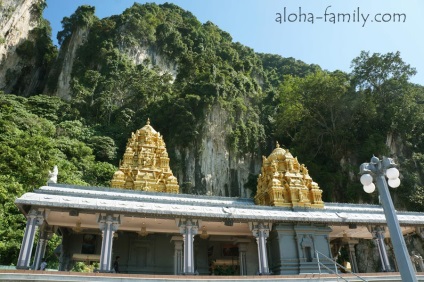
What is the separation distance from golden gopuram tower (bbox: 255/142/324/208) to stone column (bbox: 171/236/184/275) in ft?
17.5

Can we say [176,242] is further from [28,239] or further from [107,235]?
[28,239]

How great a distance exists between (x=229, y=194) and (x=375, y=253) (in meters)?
14.9

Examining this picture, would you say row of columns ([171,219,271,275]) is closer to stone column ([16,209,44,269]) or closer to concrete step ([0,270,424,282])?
concrete step ([0,270,424,282])

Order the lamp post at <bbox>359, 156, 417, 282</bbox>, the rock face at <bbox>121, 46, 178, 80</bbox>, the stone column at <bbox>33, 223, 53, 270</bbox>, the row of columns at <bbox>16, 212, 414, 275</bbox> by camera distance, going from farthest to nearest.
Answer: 1. the rock face at <bbox>121, 46, 178, 80</bbox>
2. the stone column at <bbox>33, 223, 53, 270</bbox>
3. the row of columns at <bbox>16, 212, 414, 275</bbox>
4. the lamp post at <bbox>359, 156, 417, 282</bbox>

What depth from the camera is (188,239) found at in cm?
1538

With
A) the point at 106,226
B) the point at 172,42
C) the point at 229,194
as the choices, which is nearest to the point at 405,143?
the point at 229,194

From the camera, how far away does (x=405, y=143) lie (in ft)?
127

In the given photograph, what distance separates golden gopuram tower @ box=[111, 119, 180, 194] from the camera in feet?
76.5

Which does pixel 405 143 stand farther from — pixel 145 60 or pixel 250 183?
pixel 145 60

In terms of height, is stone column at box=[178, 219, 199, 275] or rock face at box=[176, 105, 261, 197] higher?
rock face at box=[176, 105, 261, 197]

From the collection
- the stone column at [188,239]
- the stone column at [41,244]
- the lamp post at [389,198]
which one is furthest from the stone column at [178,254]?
the lamp post at [389,198]

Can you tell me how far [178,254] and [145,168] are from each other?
25.4 feet

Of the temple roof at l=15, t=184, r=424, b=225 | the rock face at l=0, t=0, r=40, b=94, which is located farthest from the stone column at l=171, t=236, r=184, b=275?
the rock face at l=0, t=0, r=40, b=94

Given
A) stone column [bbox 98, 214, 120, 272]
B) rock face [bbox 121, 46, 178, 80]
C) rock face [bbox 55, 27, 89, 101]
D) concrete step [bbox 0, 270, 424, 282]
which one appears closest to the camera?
concrete step [bbox 0, 270, 424, 282]
